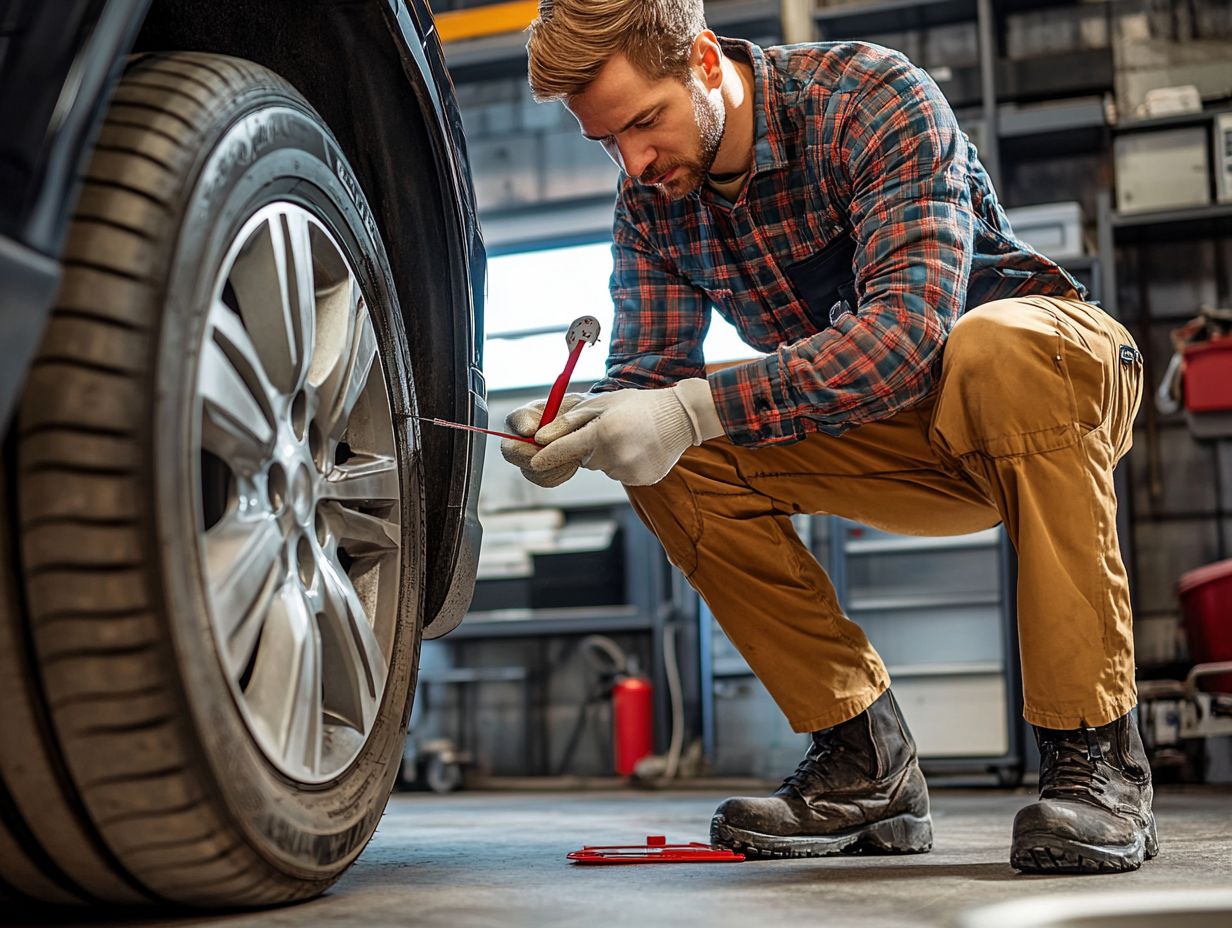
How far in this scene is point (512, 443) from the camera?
1407 mm

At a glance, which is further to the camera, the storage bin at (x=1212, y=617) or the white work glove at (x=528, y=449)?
the storage bin at (x=1212, y=617)

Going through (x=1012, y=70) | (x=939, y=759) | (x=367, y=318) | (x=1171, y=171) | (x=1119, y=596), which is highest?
(x=1012, y=70)

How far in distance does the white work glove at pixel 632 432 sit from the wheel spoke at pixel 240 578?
0.45m

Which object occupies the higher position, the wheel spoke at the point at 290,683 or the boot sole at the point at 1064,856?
the wheel spoke at the point at 290,683

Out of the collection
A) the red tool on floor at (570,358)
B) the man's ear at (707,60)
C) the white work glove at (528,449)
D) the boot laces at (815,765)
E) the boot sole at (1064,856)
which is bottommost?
the boot sole at (1064,856)

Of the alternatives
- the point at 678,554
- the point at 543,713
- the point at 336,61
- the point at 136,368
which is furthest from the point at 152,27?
the point at 543,713

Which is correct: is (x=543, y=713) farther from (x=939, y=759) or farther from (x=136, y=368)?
(x=136, y=368)

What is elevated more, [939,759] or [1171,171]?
[1171,171]

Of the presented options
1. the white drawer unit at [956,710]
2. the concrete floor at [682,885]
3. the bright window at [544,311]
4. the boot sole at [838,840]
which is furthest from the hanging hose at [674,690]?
the boot sole at [838,840]

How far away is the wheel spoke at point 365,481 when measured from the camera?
108cm

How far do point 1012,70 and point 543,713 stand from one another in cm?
280

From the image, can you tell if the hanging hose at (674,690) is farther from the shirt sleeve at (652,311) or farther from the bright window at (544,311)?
the shirt sleeve at (652,311)

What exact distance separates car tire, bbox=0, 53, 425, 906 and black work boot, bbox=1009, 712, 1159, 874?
58cm

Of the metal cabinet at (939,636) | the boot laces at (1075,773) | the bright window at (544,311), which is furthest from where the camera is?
the bright window at (544,311)
